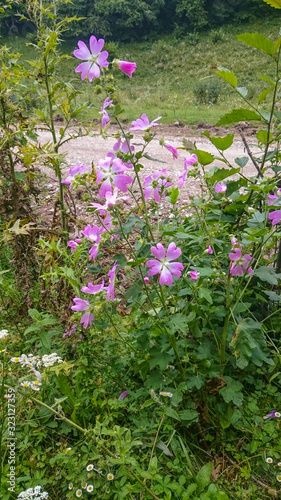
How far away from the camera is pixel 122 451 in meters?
1.02

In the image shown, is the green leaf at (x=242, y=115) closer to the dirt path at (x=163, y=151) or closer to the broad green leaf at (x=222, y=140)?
the broad green leaf at (x=222, y=140)

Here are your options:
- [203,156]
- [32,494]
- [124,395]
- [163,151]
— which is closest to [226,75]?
[203,156]

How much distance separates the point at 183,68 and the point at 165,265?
69.9 ft

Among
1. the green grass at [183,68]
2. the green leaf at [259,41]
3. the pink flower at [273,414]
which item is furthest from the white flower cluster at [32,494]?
the green grass at [183,68]

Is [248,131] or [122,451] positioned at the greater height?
[122,451]

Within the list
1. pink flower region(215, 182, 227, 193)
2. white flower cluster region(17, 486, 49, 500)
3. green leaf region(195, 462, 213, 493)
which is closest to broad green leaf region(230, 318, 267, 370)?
green leaf region(195, 462, 213, 493)

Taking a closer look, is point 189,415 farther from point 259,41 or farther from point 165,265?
point 259,41

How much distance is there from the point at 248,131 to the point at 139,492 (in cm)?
685

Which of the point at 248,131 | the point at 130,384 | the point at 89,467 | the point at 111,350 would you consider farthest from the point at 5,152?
the point at 248,131

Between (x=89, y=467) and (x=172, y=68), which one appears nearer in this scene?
(x=89, y=467)

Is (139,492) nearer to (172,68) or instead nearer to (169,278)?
(169,278)

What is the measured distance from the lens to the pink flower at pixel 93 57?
983mm

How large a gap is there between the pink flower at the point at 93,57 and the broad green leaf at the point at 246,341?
89 cm

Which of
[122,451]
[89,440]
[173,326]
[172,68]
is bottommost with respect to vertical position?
[172,68]
